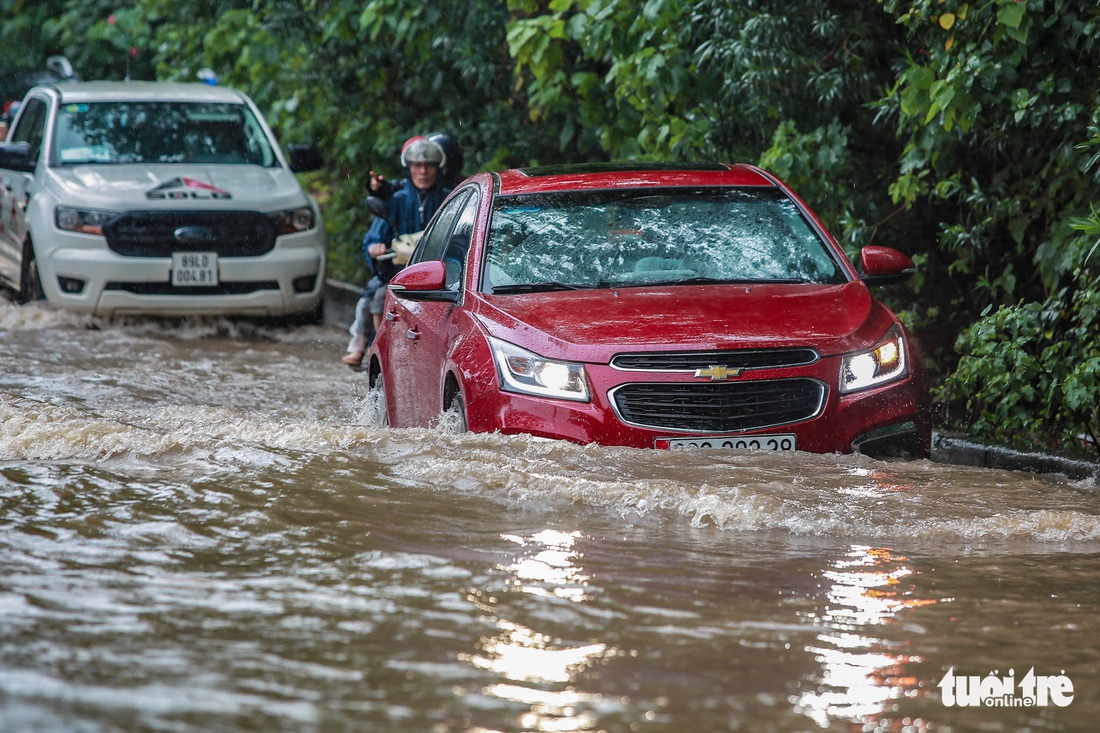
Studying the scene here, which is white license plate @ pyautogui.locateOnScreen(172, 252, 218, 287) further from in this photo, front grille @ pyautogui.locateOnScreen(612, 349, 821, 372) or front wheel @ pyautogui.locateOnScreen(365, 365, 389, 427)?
front grille @ pyautogui.locateOnScreen(612, 349, 821, 372)

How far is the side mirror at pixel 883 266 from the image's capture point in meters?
7.32

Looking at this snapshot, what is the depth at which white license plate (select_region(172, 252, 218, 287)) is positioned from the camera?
→ 1252 cm

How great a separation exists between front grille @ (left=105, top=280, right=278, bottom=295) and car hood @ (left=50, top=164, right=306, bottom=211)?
0.57 m

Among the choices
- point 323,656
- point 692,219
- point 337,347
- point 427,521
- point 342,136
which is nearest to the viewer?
point 323,656

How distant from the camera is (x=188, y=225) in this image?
1253cm

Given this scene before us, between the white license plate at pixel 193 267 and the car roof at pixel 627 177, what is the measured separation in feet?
16.3

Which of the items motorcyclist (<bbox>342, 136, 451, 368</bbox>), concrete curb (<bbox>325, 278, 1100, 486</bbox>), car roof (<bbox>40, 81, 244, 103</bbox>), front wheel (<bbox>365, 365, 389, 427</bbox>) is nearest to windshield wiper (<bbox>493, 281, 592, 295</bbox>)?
front wheel (<bbox>365, 365, 389, 427</bbox>)

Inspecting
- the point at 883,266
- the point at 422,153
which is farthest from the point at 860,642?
the point at 422,153

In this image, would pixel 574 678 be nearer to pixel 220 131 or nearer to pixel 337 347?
pixel 337 347

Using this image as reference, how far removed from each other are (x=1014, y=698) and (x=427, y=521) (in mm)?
2287

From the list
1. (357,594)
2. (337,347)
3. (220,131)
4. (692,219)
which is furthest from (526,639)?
(220,131)

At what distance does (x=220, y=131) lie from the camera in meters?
13.8

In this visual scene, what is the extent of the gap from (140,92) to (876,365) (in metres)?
8.98

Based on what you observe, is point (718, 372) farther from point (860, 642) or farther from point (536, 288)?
point (860, 642)
